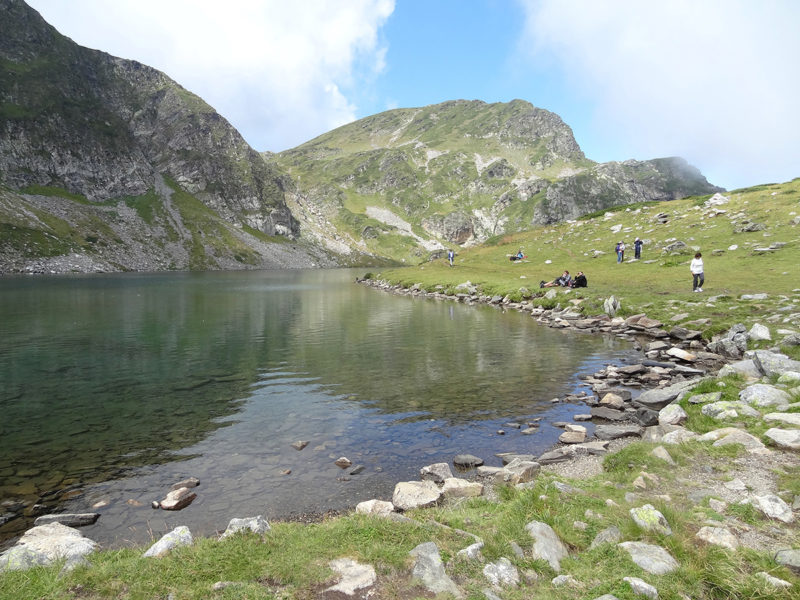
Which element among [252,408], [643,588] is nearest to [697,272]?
[252,408]

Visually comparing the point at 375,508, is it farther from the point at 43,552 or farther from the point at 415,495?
the point at 43,552

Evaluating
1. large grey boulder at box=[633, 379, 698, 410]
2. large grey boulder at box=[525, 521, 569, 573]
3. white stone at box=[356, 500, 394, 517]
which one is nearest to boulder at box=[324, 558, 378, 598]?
white stone at box=[356, 500, 394, 517]

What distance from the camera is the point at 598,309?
44781 mm

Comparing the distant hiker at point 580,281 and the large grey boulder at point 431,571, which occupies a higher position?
the distant hiker at point 580,281

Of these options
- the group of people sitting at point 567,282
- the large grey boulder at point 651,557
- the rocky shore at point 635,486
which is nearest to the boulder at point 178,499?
the rocky shore at point 635,486

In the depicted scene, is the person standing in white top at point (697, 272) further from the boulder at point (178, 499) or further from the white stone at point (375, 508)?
the boulder at point (178, 499)

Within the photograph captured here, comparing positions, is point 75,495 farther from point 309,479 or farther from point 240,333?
point 240,333

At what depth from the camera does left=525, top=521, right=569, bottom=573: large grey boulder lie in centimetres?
822

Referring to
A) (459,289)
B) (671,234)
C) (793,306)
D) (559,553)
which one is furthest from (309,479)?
(671,234)

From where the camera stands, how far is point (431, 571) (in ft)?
25.5

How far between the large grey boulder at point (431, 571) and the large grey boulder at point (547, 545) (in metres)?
1.93

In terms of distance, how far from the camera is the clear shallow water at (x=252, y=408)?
13914 mm

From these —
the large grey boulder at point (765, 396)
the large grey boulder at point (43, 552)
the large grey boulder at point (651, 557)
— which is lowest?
the large grey boulder at point (43, 552)

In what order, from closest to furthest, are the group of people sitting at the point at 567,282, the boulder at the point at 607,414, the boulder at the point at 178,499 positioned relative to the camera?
1. the boulder at the point at 178,499
2. the boulder at the point at 607,414
3. the group of people sitting at the point at 567,282
